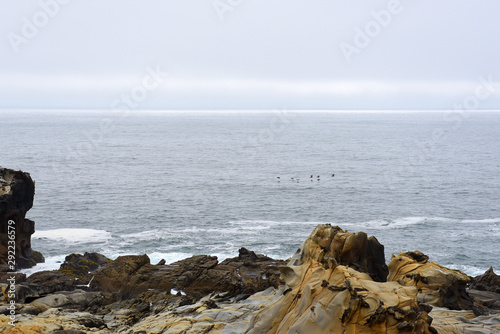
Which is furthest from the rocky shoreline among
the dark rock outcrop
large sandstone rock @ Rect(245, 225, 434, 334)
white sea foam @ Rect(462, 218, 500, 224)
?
white sea foam @ Rect(462, 218, 500, 224)

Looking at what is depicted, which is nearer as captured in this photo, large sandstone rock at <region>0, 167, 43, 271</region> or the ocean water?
large sandstone rock at <region>0, 167, 43, 271</region>

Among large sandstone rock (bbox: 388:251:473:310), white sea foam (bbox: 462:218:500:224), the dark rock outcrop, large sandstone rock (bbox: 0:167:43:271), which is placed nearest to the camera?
large sandstone rock (bbox: 388:251:473:310)

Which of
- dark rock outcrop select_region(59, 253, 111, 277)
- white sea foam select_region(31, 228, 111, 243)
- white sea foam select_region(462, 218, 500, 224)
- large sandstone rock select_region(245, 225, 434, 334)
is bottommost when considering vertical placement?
white sea foam select_region(31, 228, 111, 243)

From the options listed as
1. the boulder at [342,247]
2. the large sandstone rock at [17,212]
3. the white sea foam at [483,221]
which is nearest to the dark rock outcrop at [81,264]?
the large sandstone rock at [17,212]

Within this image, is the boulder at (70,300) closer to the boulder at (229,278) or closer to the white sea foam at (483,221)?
the boulder at (229,278)

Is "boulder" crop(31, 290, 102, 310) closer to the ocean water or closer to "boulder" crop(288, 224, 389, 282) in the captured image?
"boulder" crop(288, 224, 389, 282)

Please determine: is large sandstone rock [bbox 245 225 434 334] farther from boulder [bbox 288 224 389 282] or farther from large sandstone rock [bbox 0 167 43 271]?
large sandstone rock [bbox 0 167 43 271]

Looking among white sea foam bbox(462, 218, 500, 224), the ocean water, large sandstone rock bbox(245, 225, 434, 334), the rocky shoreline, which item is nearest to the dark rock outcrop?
the rocky shoreline

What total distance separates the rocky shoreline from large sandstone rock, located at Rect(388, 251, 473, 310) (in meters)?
0.05

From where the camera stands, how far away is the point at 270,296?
2622 cm

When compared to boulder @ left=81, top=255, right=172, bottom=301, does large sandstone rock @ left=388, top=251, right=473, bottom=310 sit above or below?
above

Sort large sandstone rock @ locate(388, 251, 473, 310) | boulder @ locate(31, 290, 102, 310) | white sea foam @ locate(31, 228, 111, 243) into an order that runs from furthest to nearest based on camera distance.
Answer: white sea foam @ locate(31, 228, 111, 243)
boulder @ locate(31, 290, 102, 310)
large sandstone rock @ locate(388, 251, 473, 310)

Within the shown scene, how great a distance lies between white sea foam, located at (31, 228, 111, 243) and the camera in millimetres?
54969

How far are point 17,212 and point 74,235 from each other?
1549 cm
